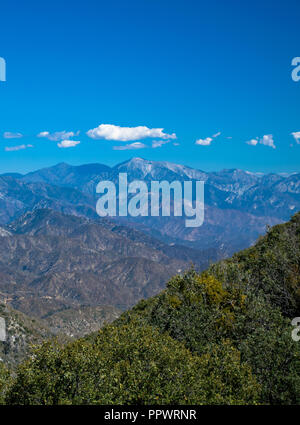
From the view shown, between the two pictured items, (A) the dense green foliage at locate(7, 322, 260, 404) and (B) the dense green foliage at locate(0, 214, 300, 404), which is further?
(B) the dense green foliage at locate(0, 214, 300, 404)

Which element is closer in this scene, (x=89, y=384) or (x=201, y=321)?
(x=89, y=384)

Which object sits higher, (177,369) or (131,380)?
(177,369)

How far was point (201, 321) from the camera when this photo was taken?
38.1 m

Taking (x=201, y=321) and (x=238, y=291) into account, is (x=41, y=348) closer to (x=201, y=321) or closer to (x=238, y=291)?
(x=201, y=321)

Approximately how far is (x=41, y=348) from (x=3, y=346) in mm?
158920

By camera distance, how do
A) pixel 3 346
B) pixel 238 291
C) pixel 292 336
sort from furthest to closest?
pixel 3 346 → pixel 238 291 → pixel 292 336

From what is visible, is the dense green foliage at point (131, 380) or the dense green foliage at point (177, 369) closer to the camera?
the dense green foliage at point (131, 380)

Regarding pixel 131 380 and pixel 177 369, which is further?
pixel 177 369
